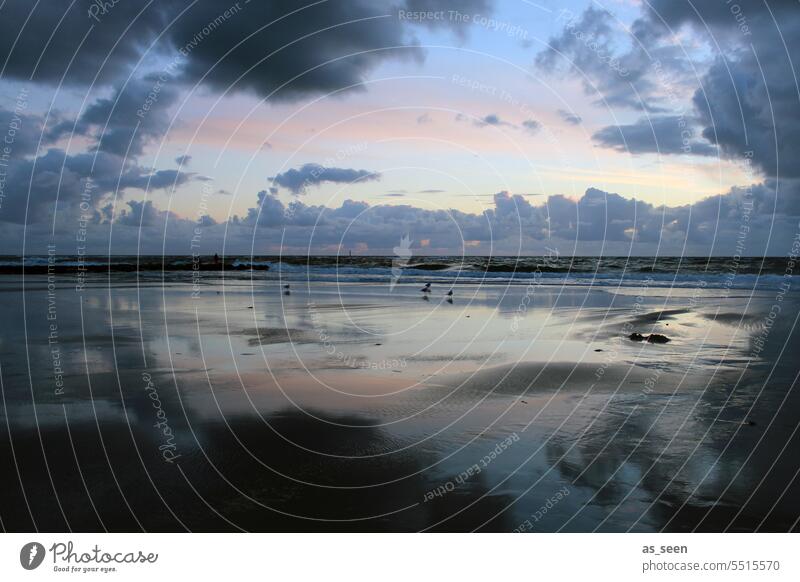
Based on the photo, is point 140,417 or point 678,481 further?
point 140,417

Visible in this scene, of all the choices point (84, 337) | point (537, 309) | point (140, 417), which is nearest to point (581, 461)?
point (140, 417)

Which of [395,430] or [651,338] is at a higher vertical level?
[651,338]

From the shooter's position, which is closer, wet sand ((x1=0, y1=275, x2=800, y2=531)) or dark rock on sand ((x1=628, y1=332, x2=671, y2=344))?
wet sand ((x1=0, y1=275, x2=800, y2=531))

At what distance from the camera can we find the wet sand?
674cm

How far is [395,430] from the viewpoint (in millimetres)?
9242

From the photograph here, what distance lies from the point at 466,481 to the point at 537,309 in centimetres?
1848

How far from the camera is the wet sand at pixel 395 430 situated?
6.74 metres

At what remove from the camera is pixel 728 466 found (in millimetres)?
7891

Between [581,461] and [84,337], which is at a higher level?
[84,337]

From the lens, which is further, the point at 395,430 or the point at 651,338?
the point at 651,338

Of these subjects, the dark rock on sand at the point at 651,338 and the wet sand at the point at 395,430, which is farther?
the dark rock on sand at the point at 651,338
